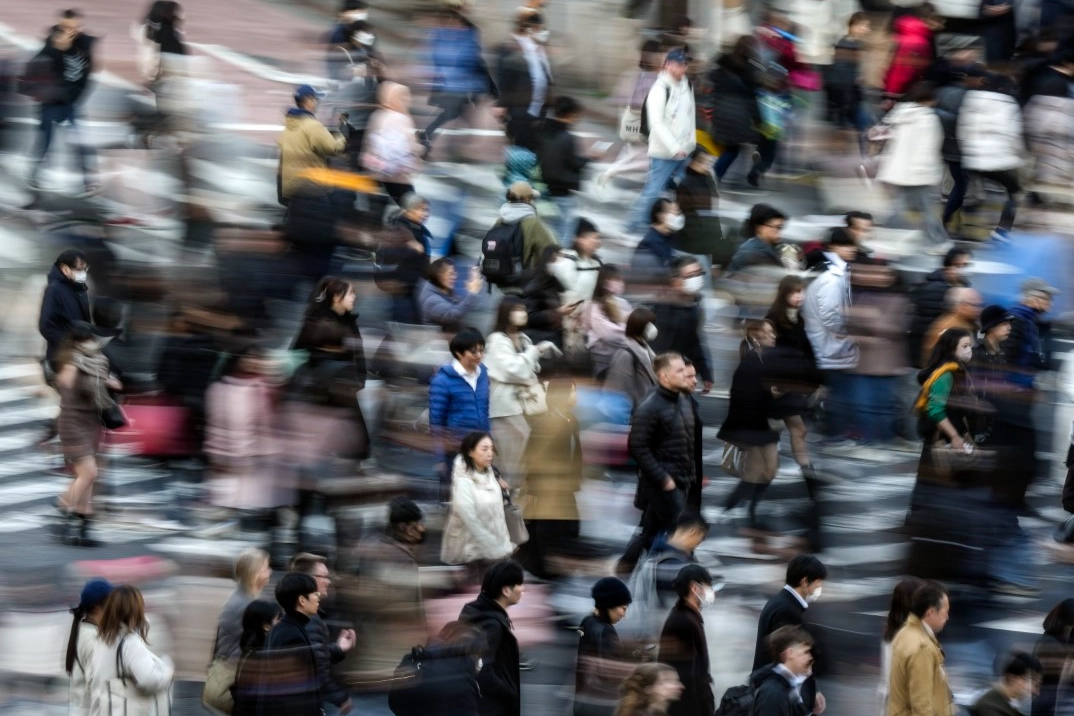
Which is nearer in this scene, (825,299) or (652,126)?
(825,299)

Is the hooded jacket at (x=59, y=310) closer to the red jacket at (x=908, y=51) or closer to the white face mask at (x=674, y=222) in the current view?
the white face mask at (x=674, y=222)

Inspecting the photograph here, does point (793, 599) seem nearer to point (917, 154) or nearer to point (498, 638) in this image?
point (498, 638)

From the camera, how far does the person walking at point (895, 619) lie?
9.33m

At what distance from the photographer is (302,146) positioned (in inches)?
635

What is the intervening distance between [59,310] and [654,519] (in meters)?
4.34

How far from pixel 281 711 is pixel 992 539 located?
144 inches

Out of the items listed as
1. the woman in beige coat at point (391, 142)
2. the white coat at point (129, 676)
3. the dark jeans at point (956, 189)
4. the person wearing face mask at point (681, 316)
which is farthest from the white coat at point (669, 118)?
the white coat at point (129, 676)

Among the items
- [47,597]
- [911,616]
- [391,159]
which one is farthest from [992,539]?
[391,159]

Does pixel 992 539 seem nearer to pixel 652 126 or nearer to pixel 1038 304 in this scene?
pixel 1038 304

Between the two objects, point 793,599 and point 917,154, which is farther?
point 917,154

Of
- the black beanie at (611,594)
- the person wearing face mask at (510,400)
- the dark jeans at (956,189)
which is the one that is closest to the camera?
the black beanie at (611,594)

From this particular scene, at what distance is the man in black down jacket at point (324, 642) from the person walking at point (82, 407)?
2821mm

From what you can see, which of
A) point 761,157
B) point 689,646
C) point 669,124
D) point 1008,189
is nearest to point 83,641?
point 689,646

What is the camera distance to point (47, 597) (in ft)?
36.2
